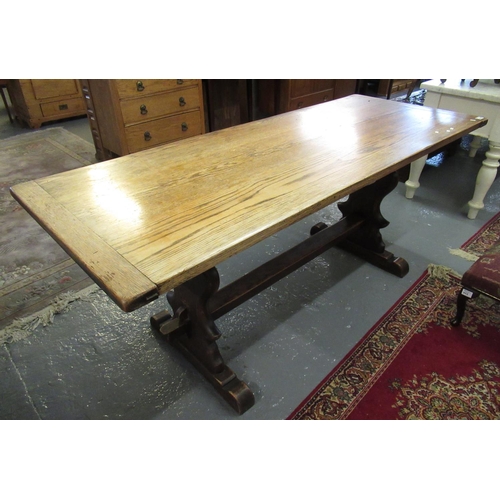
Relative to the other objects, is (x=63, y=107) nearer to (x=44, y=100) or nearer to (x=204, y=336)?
(x=44, y=100)

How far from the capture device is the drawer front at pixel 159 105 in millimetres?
2756

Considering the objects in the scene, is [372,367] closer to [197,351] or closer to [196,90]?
[197,351]

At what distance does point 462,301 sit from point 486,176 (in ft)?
3.42

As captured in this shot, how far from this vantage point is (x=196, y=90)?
3080 mm

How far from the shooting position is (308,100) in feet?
12.9

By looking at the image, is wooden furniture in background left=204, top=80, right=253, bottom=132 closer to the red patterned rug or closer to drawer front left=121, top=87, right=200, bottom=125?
drawer front left=121, top=87, right=200, bottom=125

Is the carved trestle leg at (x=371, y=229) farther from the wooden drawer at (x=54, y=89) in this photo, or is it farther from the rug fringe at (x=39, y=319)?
the wooden drawer at (x=54, y=89)

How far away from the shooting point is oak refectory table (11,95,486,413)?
94cm

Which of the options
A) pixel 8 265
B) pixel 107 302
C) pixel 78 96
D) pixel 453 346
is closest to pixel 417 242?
pixel 453 346

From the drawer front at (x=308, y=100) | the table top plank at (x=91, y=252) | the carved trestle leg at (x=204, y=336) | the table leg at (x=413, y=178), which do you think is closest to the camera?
the table top plank at (x=91, y=252)

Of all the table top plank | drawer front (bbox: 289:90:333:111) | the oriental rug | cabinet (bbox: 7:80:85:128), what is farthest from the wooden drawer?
the table top plank

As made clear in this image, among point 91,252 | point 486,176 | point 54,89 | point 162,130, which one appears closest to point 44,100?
point 54,89

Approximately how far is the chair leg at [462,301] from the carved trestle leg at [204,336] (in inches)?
37.5

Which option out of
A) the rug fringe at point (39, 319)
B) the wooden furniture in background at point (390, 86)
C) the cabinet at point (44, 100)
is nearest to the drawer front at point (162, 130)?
the rug fringe at point (39, 319)
